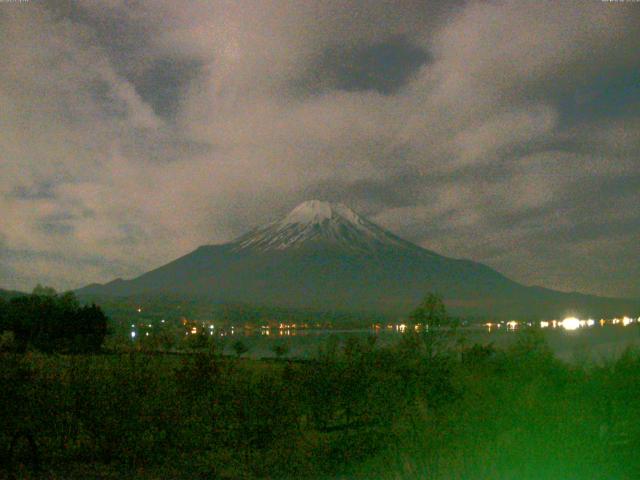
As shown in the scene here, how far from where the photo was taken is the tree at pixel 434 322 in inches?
815

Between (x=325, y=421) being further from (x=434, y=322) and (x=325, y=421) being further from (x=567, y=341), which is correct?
(x=567, y=341)

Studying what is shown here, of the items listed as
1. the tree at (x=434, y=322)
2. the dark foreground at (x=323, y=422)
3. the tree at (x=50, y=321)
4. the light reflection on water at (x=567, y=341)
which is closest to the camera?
the dark foreground at (x=323, y=422)

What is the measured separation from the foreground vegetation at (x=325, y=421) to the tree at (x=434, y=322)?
22.5 ft

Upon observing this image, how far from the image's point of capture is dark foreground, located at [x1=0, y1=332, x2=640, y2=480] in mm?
8106

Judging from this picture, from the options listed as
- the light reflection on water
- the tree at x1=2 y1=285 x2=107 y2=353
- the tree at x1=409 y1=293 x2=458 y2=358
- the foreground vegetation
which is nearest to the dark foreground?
the foreground vegetation

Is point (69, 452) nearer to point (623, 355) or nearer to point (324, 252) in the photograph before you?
point (623, 355)

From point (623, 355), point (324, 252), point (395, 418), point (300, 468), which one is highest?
point (324, 252)

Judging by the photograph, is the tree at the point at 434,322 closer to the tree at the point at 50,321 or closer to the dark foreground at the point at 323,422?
the dark foreground at the point at 323,422

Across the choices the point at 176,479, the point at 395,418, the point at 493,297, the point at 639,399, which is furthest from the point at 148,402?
the point at 493,297

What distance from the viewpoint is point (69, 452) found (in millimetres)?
10242

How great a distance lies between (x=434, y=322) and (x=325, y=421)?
31.0 feet

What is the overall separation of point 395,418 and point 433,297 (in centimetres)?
1307

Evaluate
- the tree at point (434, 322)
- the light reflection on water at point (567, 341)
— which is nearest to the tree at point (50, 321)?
the light reflection on water at point (567, 341)

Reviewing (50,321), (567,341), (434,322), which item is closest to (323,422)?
(434,322)
